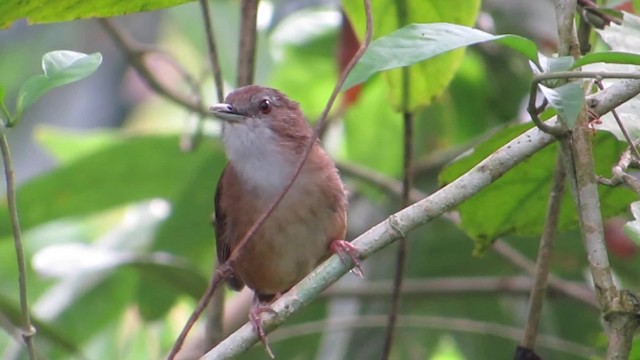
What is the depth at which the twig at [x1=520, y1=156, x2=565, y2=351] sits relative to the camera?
253cm

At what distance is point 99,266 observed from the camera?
3.52 metres

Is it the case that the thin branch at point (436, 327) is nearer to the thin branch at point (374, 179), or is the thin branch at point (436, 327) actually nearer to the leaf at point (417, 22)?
the thin branch at point (374, 179)

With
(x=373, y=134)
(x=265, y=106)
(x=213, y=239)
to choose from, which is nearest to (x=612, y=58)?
(x=265, y=106)

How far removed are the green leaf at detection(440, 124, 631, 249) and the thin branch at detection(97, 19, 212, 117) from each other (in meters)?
1.27

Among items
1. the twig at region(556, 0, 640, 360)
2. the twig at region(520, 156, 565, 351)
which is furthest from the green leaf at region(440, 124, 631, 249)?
the twig at region(556, 0, 640, 360)

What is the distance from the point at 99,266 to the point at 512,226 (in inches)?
54.4

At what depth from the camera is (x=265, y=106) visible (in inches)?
137

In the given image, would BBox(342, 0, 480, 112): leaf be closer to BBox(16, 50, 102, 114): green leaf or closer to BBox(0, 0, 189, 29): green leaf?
BBox(0, 0, 189, 29): green leaf

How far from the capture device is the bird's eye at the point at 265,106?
3463mm

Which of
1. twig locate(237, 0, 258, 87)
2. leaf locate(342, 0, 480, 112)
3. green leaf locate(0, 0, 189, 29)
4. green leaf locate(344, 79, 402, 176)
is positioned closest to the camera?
green leaf locate(0, 0, 189, 29)

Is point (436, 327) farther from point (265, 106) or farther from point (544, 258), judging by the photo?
point (544, 258)

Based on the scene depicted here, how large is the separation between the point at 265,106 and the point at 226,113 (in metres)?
0.23

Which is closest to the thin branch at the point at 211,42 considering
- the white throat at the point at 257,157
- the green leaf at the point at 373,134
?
the white throat at the point at 257,157

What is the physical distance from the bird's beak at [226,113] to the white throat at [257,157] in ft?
0.12
